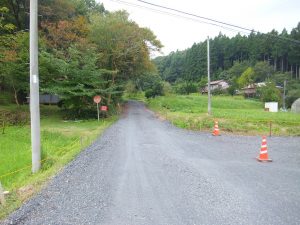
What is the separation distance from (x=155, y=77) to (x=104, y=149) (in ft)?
148

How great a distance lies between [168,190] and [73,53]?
2074 cm

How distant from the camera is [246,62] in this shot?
81.9 metres

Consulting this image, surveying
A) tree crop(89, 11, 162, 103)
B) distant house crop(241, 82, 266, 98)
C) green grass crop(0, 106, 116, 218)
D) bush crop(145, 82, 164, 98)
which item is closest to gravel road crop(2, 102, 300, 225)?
green grass crop(0, 106, 116, 218)

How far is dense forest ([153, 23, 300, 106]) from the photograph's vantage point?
70938mm

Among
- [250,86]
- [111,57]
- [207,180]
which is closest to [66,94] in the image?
[111,57]

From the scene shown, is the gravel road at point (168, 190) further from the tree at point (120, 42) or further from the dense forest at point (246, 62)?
the dense forest at point (246, 62)

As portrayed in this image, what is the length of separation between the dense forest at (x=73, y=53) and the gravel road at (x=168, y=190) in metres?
13.6

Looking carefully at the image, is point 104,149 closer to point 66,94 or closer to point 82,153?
point 82,153

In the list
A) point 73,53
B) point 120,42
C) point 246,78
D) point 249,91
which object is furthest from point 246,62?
point 73,53

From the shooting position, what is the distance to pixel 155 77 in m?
57.1

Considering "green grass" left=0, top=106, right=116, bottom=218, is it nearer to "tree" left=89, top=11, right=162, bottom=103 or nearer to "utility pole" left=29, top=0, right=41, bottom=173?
"utility pole" left=29, top=0, right=41, bottom=173

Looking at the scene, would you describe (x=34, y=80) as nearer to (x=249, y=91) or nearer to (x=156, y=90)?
(x=156, y=90)

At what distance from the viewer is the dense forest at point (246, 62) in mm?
70938

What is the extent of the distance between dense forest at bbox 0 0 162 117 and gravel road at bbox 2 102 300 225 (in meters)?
13.6
